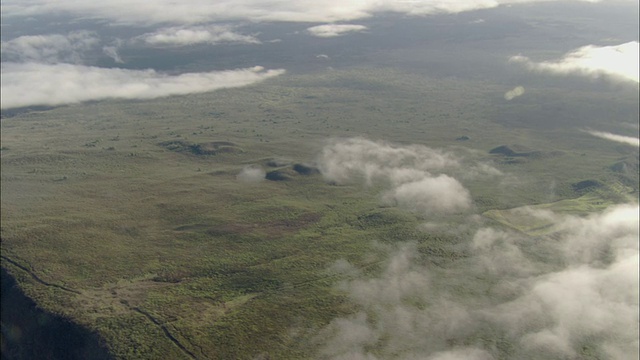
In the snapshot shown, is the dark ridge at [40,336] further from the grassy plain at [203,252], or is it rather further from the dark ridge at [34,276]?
the dark ridge at [34,276]

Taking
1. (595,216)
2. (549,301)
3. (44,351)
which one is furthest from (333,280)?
(595,216)

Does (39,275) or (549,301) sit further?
(549,301)

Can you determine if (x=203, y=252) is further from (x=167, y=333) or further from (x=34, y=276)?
(x=167, y=333)

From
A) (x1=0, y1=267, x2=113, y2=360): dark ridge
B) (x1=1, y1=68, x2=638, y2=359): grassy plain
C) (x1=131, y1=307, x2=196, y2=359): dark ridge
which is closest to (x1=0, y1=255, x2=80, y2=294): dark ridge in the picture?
(x1=1, y1=68, x2=638, y2=359): grassy plain

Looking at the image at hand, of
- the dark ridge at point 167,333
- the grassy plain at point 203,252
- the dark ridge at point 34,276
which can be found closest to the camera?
the dark ridge at point 167,333

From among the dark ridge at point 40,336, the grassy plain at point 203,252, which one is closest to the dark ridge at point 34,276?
the grassy plain at point 203,252

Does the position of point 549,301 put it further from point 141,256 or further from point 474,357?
point 141,256

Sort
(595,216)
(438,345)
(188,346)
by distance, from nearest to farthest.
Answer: (188,346) < (438,345) < (595,216)

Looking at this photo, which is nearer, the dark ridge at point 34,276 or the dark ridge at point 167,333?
the dark ridge at point 167,333

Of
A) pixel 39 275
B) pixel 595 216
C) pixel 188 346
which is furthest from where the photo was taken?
pixel 595 216
